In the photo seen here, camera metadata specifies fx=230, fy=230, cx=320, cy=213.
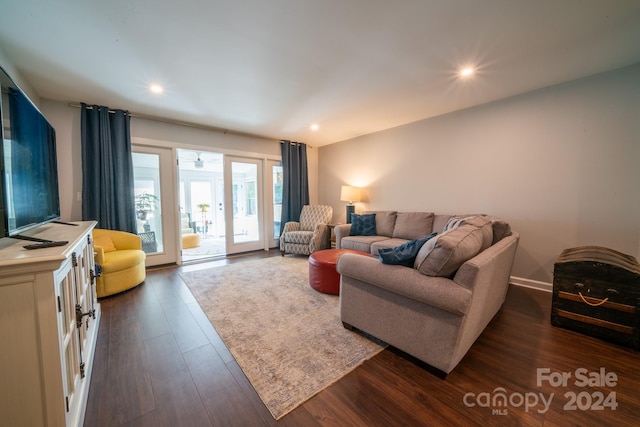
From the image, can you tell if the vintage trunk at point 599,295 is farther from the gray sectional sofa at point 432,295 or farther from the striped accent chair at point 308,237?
the striped accent chair at point 308,237

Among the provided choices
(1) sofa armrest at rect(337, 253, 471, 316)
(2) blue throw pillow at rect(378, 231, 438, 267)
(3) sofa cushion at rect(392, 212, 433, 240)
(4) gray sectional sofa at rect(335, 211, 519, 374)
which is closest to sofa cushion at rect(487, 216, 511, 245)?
(4) gray sectional sofa at rect(335, 211, 519, 374)

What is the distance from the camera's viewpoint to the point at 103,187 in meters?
3.19

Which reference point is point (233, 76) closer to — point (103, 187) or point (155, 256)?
point (103, 187)

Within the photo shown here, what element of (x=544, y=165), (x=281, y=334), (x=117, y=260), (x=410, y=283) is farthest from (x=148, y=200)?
(x=544, y=165)

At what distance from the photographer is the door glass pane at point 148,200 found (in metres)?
3.62

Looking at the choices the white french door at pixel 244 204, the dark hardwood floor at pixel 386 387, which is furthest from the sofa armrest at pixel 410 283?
the white french door at pixel 244 204

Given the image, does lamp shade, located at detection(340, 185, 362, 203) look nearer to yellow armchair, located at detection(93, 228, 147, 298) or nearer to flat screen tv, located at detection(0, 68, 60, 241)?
yellow armchair, located at detection(93, 228, 147, 298)

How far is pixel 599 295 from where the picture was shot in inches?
73.4

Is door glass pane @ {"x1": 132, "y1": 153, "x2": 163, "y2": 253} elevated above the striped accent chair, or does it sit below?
above

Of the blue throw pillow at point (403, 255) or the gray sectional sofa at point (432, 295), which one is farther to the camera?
the blue throw pillow at point (403, 255)

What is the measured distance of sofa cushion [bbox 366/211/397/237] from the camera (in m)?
3.95

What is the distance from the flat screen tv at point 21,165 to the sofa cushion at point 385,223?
3835 millimetres

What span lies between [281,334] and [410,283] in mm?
1166

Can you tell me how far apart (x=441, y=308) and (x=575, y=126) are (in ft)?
9.40
